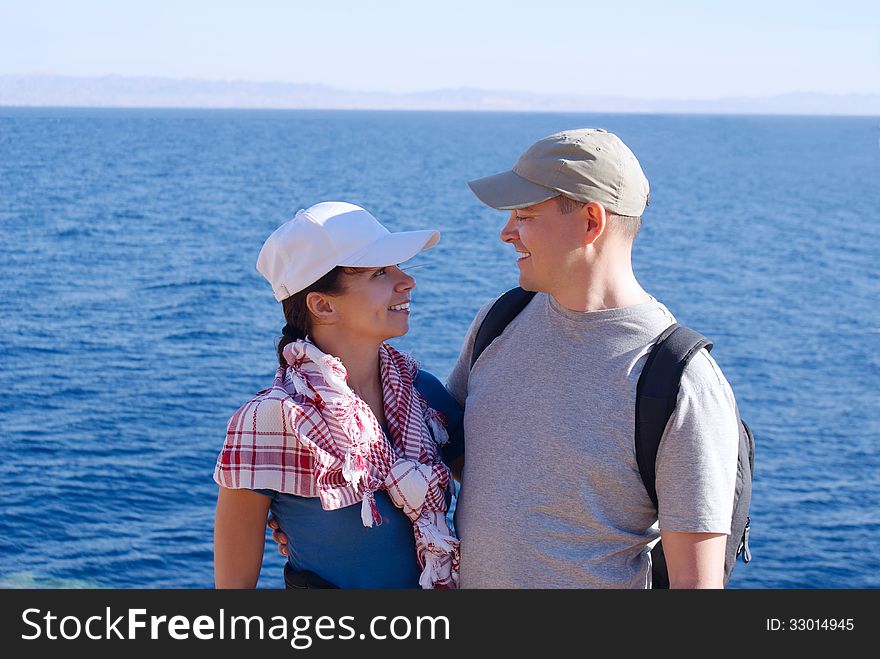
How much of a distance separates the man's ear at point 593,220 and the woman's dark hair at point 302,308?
2.93 feet

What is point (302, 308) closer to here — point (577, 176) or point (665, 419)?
point (577, 176)

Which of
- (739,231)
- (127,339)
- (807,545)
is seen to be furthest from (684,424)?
(739,231)

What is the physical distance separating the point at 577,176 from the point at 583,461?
3.15 feet

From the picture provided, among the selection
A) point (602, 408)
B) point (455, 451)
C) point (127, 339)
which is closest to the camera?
point (602, 408)

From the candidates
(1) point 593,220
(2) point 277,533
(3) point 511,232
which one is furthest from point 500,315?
(2) point 277,533

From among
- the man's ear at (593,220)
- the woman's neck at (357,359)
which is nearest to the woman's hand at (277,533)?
the woman's neck at (357,359)

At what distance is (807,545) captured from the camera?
3600 cm

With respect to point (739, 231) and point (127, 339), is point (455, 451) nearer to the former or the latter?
point (127, 339)

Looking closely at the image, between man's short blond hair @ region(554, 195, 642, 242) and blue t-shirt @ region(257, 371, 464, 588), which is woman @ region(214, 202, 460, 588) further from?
man's short blond hair @ region(554, 195, 642, 242)

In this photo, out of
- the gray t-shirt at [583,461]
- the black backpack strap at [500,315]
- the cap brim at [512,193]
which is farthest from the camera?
the black backpack strap at [500,315]

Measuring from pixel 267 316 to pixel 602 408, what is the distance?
5825 centimetres

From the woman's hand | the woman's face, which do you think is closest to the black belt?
the woman's hand

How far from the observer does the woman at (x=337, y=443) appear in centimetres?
365

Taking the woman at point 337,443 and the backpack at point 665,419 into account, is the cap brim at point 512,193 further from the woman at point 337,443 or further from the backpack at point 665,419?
the backpack at point 665,419
